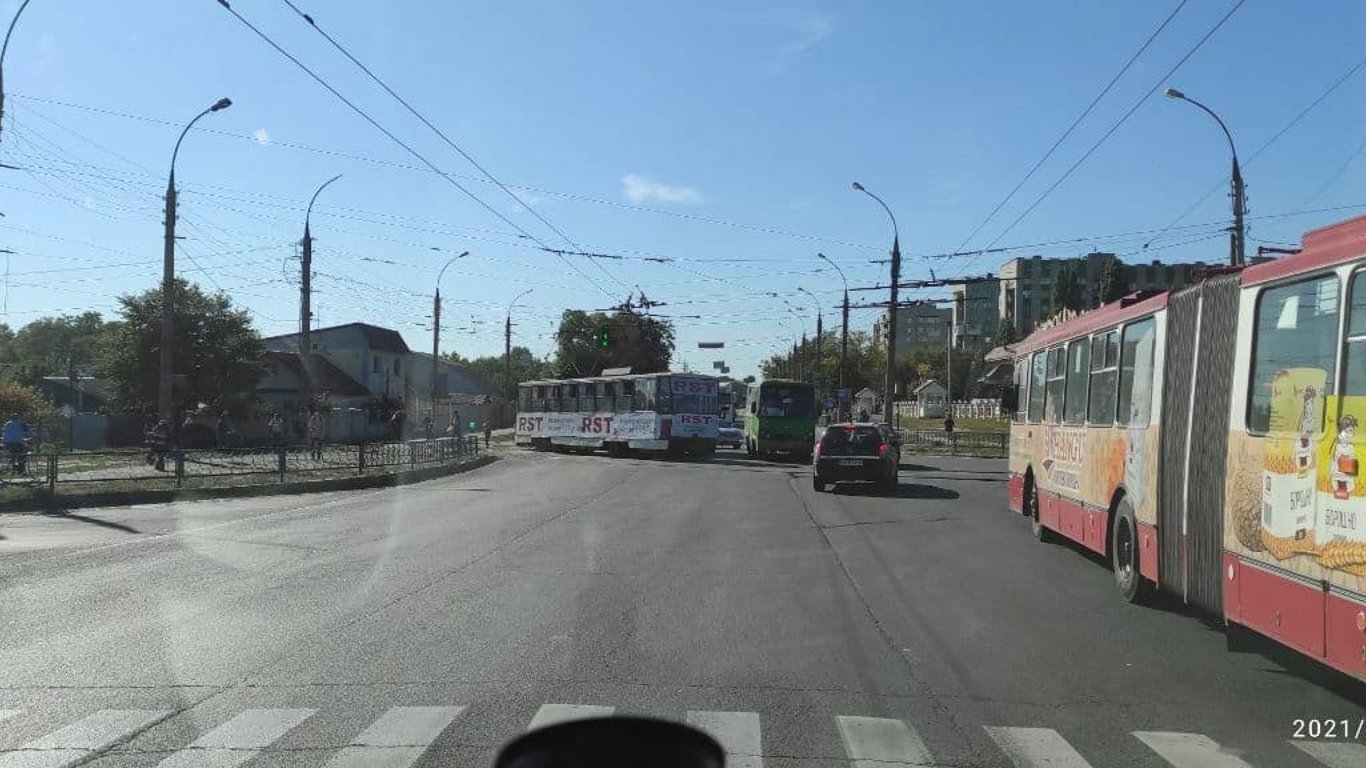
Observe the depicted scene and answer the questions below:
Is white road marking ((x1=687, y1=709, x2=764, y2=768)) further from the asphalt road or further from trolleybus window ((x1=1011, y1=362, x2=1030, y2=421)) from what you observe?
trolleybus window ((x1=1011, y1=362, x2=1030, y2=421))

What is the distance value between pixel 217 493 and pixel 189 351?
25341 mm

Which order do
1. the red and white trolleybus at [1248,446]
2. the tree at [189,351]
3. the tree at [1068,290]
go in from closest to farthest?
the red and white trolleybus at [1248,446] < the tree at [189,351] < the tree at [1068,290]

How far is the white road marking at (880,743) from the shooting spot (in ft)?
17.0

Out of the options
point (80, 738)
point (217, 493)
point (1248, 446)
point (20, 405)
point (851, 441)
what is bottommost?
point (217, 493)

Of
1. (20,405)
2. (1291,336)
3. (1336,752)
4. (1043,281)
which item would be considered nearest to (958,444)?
(20,405)

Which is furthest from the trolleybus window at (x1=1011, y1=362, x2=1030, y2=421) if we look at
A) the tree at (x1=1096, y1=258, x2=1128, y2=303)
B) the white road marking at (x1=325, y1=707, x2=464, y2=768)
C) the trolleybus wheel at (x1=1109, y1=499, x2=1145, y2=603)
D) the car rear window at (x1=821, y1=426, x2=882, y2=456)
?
the white road marking at (x1=325, y1=707, x2=464, y2=768)

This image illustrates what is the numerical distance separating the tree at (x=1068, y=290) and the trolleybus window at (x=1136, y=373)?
73.0 metres

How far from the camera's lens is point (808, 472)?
107 feet

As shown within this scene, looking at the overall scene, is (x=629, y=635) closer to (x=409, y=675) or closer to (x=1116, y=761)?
(x=409, y=675)

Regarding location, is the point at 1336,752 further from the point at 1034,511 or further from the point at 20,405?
the point at 20,405

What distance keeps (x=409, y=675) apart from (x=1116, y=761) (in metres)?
4.33

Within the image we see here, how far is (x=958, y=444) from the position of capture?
49.3 m

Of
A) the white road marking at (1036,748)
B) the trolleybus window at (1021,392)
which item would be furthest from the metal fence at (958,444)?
the white road marking at (1036,748)
